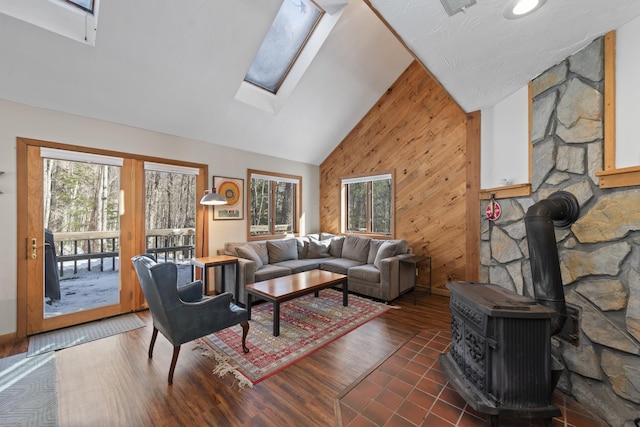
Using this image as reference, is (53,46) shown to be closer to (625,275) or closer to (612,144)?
(612,144)

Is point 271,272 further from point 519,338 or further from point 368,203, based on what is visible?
point 519,338

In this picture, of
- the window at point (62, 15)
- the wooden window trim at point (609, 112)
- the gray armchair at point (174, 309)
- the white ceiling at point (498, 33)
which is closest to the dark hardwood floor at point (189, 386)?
the gray armchair at point (174, 309)

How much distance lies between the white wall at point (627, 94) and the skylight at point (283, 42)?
2967mm

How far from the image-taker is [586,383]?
1.80 metres

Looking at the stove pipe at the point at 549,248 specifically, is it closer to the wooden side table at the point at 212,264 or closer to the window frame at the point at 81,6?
the wooden side table at the point at 212,264

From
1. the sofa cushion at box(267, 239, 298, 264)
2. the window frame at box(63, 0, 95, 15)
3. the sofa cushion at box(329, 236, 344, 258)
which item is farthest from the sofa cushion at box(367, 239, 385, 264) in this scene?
the window frame at box(63, 0, 95, 15)

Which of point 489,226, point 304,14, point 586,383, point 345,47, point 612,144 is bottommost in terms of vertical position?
point 586,383

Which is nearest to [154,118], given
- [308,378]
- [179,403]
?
[179,403]

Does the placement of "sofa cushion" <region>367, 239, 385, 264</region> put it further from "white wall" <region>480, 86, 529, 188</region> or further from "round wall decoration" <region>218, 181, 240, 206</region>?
"round wall decoration" <region>218, 181, 240, 206</region>

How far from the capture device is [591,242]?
1.80 metres

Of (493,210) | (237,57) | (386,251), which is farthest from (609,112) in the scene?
(237,57)

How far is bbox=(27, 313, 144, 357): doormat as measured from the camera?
2625mm

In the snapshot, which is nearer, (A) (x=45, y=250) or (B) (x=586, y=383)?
(B) (x=586, y=383)

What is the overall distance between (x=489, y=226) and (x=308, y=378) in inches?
93.9
